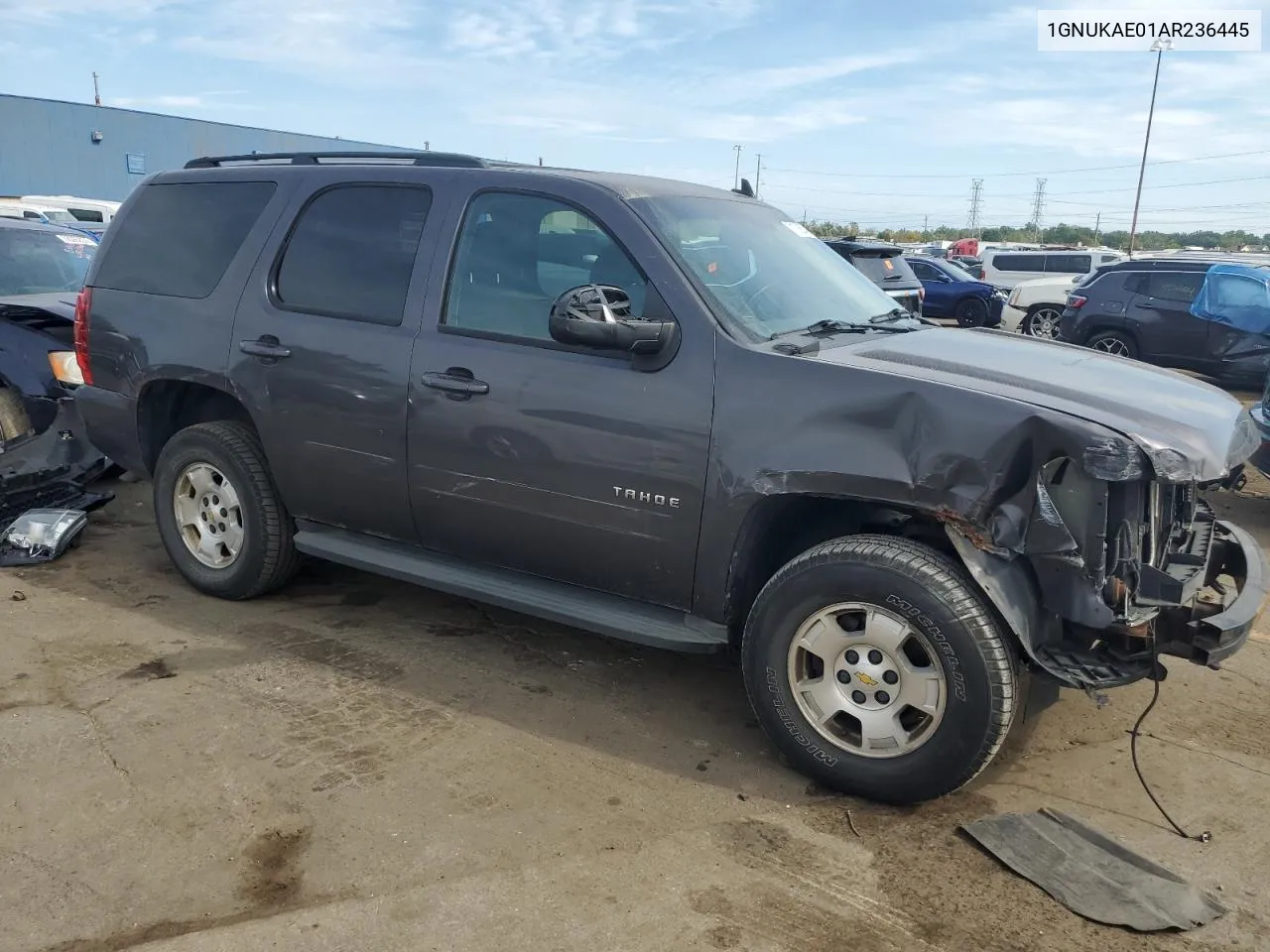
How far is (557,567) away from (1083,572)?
1837 mm

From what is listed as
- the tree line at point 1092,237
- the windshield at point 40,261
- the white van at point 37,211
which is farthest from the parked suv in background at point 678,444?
the tree line at point 1092,237

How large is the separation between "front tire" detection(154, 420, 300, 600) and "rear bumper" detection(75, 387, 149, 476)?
0.55 feet

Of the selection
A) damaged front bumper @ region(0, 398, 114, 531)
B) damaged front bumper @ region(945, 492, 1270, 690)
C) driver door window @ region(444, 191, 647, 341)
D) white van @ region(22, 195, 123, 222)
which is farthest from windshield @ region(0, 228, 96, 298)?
white van @ region(22, 195, 123, 222)

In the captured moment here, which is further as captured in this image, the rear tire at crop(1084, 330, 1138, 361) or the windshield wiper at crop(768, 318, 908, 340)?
the rear tire at crop(1084, 330, 1138, 361)

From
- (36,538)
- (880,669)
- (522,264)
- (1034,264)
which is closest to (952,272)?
(1034,264)

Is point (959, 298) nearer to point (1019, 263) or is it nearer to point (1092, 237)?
point (1019, 263)

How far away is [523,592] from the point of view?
3857 millimetres

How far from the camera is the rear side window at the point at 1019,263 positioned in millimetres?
24922

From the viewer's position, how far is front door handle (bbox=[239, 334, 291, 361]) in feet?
14.1

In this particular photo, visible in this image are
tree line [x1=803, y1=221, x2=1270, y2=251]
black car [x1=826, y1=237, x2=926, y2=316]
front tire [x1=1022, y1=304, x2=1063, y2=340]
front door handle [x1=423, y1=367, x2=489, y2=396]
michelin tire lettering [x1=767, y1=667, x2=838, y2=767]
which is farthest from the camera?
tree line [x1=803, y1=221, x2=1270, y2=251]

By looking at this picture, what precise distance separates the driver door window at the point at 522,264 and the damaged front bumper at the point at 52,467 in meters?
3.44

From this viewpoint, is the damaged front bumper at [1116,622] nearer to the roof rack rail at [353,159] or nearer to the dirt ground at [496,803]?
the dirt ground at [496,803]

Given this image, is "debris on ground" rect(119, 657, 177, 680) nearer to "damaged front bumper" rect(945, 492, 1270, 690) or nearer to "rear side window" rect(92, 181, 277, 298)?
"rear side window" rect(92, 181, 277, 298)

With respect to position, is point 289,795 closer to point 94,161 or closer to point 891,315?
point 891,315
